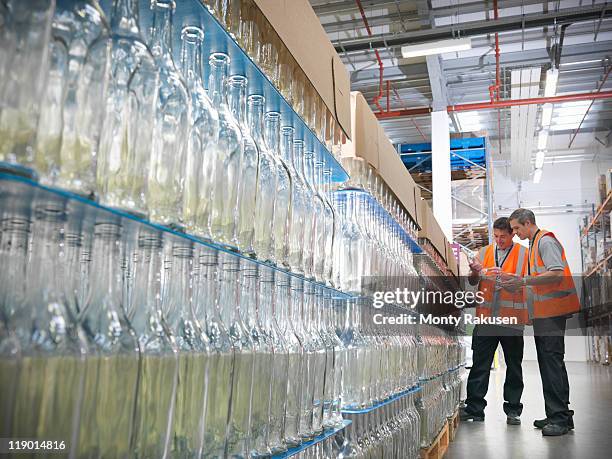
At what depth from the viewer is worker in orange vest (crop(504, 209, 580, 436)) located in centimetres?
457

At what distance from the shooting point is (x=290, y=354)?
1.44 m

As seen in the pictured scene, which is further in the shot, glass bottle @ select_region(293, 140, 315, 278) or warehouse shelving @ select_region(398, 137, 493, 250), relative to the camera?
warehouse shelving @ select_region(398, 137, 493, 250)

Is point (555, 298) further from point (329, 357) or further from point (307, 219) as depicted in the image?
point (307, 219)

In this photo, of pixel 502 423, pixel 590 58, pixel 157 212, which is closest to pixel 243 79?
pixel 157 212

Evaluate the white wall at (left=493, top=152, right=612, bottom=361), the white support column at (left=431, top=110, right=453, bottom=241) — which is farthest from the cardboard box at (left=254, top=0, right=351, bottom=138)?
the white wall at (left=493, top=152, right=612, bottom=361)

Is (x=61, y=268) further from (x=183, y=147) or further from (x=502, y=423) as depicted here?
(x=502, y=423)

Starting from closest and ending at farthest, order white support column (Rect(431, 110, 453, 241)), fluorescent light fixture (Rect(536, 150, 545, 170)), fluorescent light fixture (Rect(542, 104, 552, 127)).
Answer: white support column (Rect(431, 110, 453, 241)), fluorescent light fixture (Rect(542, 104, 552, 127)), fluorescent light fixture (Rect(536, 150, 545, 170))

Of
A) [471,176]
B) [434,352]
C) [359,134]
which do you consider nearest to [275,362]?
[359,134]

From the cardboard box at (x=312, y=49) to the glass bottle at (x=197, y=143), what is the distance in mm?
208

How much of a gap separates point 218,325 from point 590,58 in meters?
9.16

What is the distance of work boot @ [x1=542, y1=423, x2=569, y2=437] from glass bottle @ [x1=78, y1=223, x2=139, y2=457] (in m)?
4.32

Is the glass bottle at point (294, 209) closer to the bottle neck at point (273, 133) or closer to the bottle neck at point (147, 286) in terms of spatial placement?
the bottle neck at point (273, 133)

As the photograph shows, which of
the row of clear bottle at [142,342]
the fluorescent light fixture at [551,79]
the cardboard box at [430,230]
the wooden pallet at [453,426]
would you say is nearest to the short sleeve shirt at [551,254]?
the cardboard box at [430,230]

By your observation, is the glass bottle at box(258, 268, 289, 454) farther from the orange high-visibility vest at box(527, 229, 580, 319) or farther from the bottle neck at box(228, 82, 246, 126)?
the orange high-visibility vest at box(527, 229, 580, 319)
